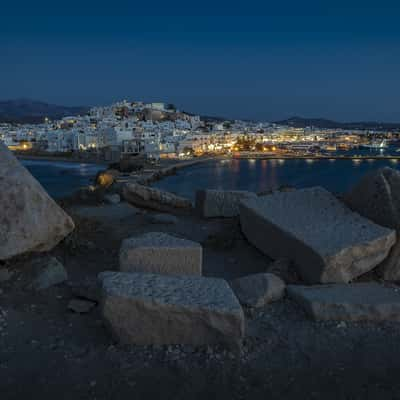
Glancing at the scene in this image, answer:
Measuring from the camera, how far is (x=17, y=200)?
430 cm

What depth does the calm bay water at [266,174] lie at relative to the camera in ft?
148

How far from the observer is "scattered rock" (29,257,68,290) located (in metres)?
3.84

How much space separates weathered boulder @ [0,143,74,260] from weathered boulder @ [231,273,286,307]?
2.08 metres

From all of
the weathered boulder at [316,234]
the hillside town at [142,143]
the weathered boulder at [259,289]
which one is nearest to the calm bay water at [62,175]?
the hillside town at [142,143]

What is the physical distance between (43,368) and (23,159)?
71.9 m

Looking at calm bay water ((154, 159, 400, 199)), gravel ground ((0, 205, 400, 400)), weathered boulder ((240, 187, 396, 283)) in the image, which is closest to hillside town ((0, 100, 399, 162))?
calm bay water ((154, 159, 400, 199))

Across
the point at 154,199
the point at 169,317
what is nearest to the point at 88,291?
the point at 169,317

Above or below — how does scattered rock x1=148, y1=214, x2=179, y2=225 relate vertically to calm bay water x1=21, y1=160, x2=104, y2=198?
above

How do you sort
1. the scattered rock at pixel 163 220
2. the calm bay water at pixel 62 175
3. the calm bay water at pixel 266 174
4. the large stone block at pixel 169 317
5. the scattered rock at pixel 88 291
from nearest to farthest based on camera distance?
1. the large stone block at pixel 169 317
2. the scattered rock at pixel 88 291
3. the scattered rock at pixel 163 220
4. the calm bay water at pixel 62 175
5. the calm bay water at pixel 266 174

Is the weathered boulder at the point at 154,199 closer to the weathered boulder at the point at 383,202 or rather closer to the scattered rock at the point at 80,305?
the weathered boulder at the point at 383,202

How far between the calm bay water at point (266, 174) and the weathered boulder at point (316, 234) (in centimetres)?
3370

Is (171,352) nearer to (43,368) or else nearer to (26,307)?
(43,368)

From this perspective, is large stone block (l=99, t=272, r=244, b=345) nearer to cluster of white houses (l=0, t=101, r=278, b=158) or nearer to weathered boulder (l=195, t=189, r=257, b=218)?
weathered boulder (l=195, t=189, r=257, b=218)

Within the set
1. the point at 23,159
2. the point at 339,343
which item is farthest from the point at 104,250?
the point at 23,159
